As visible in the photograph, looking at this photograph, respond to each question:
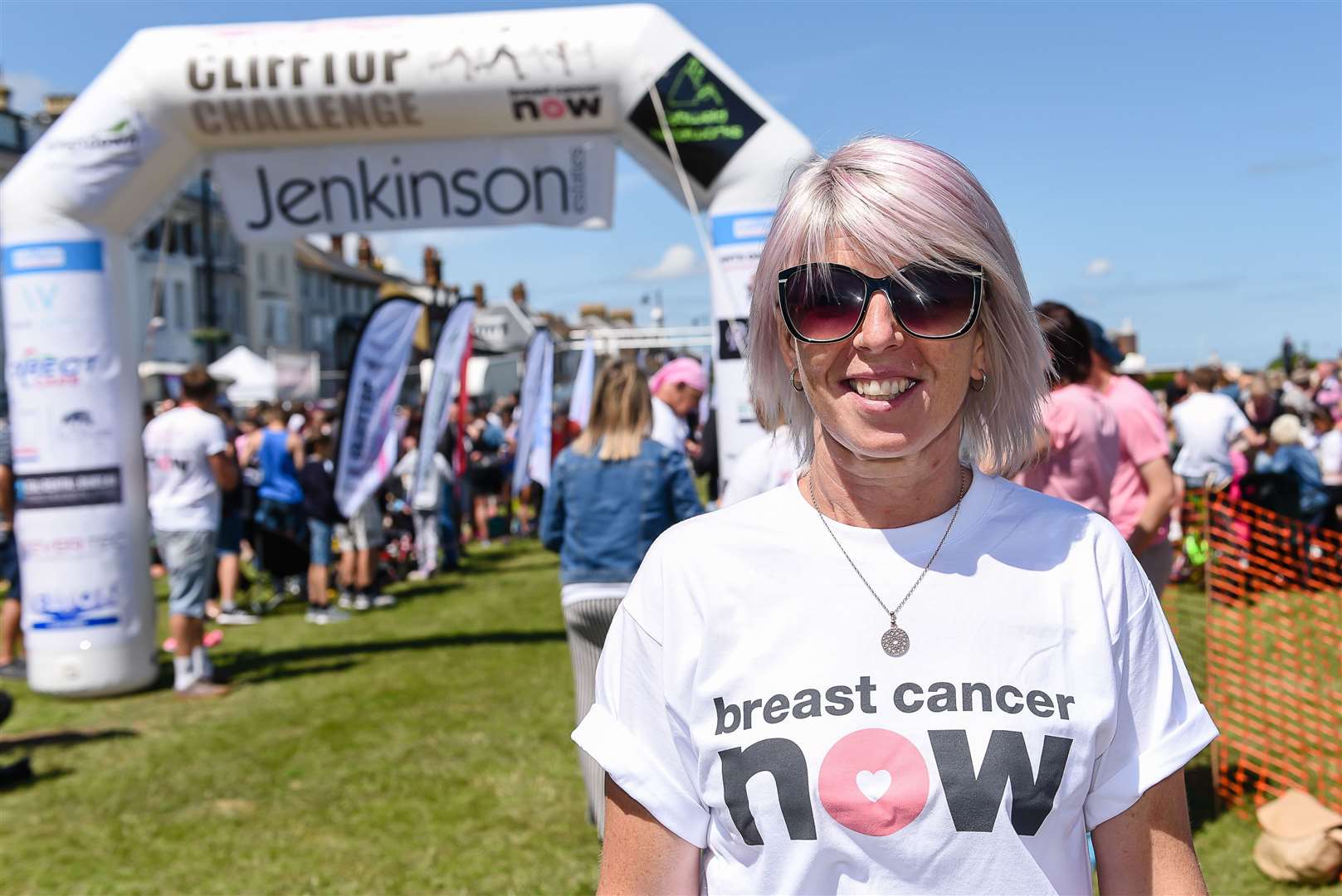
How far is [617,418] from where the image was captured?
4.60m

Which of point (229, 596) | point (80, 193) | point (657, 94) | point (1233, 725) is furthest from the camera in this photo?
point (229, 596)

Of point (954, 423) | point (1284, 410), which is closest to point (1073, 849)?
point (954, 423)

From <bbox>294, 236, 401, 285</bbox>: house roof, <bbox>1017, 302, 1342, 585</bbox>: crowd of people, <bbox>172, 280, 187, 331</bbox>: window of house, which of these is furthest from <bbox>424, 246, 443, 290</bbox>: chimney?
<bbox>294, 236, 401, 285</bbox>: house roof

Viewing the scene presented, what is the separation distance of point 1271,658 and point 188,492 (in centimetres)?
703

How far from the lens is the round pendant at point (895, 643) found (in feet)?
4.72

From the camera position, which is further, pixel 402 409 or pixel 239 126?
pixel 402 409

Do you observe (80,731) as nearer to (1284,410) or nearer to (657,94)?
(657,94)

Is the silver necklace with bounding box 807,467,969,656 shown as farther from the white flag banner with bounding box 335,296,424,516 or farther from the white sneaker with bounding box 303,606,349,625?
the white sneaker with bounding box 303,606,349,625

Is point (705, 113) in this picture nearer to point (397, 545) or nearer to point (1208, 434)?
point (1208, 434)

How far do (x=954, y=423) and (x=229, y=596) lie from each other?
387 inches

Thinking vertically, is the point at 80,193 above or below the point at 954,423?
above

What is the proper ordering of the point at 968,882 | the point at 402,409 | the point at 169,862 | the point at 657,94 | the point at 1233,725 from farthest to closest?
1. the point at 402,409
2. the point at 657,94
3. the point at 1233,725
4. the point at 169,862
5. the point at 968,882

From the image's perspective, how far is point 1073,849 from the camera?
1426mm

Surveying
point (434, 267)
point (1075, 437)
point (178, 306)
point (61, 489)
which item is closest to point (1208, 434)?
point (1075, 437)
